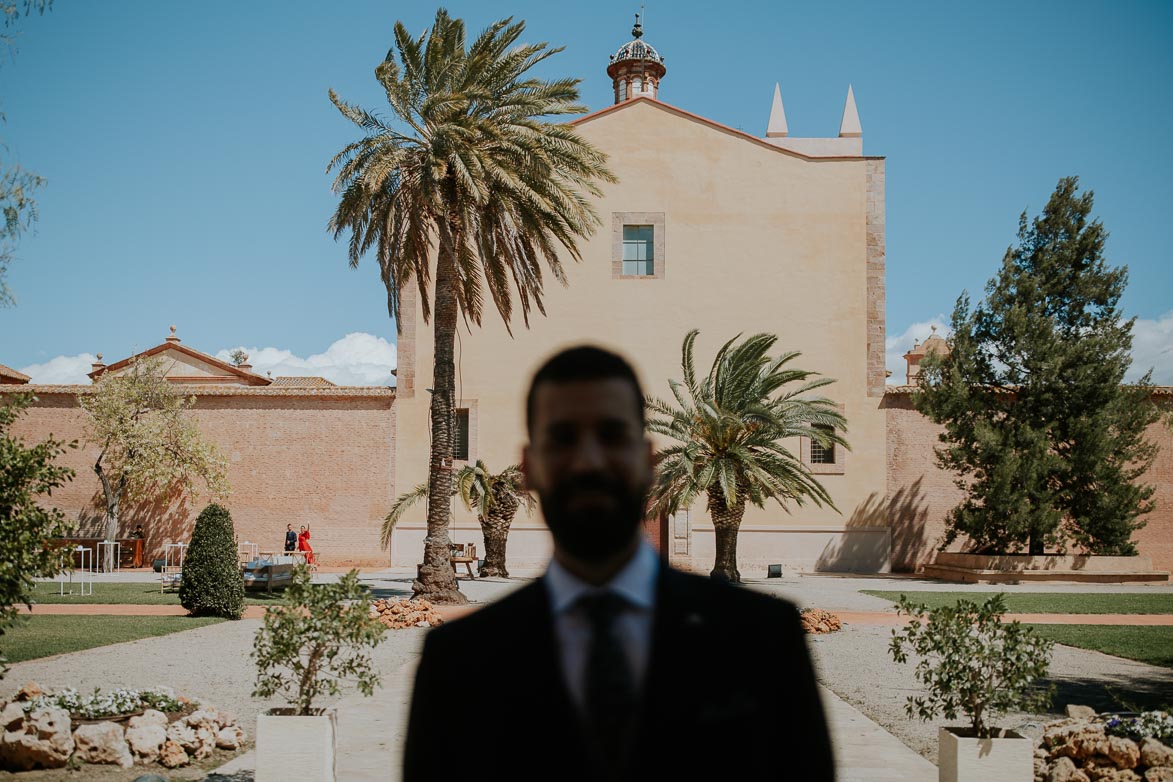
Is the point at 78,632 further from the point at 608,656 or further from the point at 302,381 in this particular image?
the point at 302,381

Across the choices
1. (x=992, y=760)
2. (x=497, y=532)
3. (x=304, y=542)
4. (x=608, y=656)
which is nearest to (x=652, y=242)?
(x=497, y=532)

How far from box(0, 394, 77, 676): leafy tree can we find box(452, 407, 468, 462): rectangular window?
24.8 m

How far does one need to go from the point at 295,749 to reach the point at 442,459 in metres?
12.7

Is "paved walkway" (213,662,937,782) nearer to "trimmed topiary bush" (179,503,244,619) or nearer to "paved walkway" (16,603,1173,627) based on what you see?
"paved walkway" (16,603,1173,627)

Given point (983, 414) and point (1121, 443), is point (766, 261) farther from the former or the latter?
point (1121, 443)

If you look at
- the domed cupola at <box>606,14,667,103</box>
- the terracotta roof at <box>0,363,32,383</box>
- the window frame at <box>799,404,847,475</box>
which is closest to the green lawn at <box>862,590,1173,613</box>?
the window frame at <box>799,404,847,475</box>

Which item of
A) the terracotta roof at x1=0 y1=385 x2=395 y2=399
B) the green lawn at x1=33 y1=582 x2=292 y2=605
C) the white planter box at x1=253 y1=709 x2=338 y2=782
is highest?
the terracotta roof at x1=0 y1=385 x2=395 y2=399

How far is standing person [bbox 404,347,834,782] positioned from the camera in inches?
42.7

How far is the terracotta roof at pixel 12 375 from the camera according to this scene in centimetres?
3625

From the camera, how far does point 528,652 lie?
1.15 meters

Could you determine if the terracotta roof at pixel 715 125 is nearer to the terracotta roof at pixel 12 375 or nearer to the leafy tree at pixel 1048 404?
the leafy tree at pixel 1048 404

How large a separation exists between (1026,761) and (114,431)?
95.4 ft

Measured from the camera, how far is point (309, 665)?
6.48 meters

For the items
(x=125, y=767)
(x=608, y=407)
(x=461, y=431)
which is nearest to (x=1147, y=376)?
(x=461, y=431)
